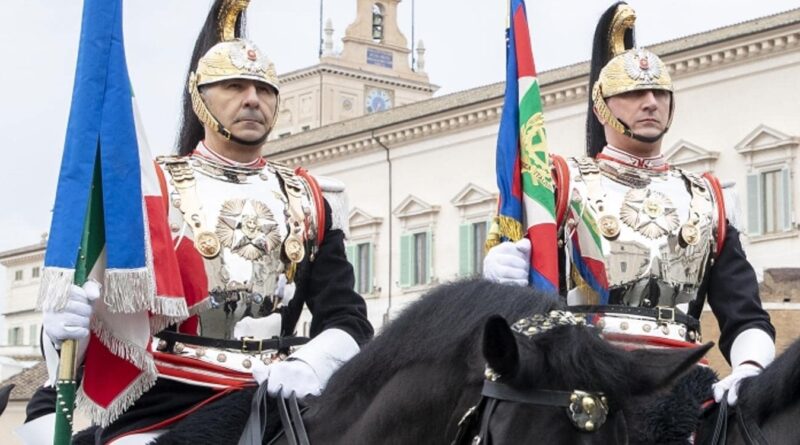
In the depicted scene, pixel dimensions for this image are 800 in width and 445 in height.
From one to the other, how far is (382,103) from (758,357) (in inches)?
2774

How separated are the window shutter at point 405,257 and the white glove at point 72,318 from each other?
→ 147 feet

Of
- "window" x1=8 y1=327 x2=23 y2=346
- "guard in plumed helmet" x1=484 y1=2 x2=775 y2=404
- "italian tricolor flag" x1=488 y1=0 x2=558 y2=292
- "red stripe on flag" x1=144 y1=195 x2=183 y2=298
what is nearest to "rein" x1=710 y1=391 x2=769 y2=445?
"guard in plumed helmet" x1=484 y1=2 x2=775 y2=404

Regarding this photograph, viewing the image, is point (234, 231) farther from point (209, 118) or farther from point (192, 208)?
point (209, 118)

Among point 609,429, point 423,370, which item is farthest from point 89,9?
point 609,429

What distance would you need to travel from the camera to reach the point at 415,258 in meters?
52.0

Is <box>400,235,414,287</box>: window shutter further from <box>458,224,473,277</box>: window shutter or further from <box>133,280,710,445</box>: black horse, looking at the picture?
<box>133,280,710,445</box>: black horse

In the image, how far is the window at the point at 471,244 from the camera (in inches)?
1934

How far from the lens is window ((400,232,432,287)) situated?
51406 millimetres

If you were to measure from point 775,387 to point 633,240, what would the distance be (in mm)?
1370

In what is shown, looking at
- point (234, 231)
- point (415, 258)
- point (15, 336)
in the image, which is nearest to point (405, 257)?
point (415, 258)

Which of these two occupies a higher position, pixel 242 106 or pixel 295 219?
pixel 242 106

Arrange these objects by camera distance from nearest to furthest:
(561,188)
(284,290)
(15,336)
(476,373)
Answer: (476,373)
(284,290)
(561,188)
(15,336)

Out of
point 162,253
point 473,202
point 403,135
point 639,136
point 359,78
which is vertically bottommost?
point 162,253

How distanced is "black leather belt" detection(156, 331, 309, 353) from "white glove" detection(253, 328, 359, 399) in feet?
0.29
